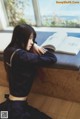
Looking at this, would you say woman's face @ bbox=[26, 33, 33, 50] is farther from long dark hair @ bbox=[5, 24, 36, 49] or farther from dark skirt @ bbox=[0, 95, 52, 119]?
dark skirt @ bbox=[0, 95, 52, 119]

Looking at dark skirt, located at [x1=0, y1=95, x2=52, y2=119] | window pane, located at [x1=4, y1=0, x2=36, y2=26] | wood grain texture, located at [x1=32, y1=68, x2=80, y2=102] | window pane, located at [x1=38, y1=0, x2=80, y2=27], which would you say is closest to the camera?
dark skirt, located at [x1=0, y1=95, x2=52, y2=119]

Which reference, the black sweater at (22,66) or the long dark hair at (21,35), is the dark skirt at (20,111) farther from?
the long dark hair at (21,35)

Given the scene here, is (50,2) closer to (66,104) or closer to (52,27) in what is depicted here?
(52,27)

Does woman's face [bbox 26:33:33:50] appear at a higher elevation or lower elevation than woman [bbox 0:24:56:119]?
higher

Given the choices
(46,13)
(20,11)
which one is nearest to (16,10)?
(20,11)

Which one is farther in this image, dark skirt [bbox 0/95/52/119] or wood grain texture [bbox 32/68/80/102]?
wood grain texture [bbox 32/68/80/102]

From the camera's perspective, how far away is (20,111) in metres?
1.81

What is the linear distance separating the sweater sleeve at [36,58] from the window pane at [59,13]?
903 mm

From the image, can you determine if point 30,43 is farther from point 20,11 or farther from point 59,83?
point 20,11

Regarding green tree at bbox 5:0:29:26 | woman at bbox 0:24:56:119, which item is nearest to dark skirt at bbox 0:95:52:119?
woman at bbox 0:24:56:119

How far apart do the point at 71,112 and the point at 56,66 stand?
43 centimetres

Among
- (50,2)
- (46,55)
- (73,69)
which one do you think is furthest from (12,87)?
(50,2)

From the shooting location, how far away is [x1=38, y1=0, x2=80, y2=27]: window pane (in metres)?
2.63

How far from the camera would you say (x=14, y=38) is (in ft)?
6.05
